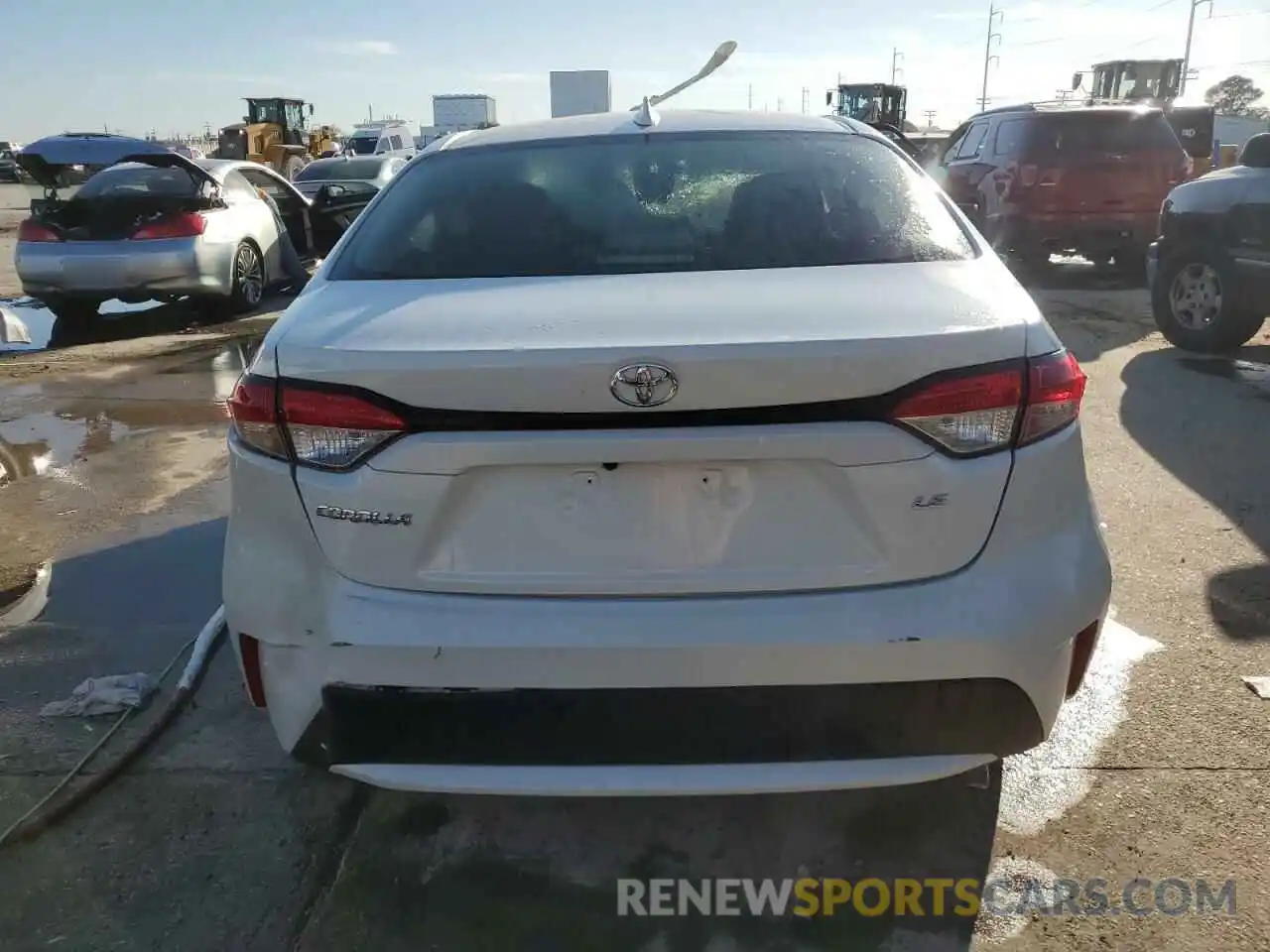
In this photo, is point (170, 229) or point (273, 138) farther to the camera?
point (273, 138)

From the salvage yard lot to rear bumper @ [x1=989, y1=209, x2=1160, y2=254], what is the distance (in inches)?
300

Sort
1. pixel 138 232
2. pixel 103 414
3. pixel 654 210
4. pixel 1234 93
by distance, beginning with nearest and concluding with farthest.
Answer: pixel 654 210
pixel 103 414
pixel 138 232
pixel 1234 93

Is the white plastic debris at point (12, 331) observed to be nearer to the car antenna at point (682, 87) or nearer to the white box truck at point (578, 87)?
the car antenna at point (682, 87)

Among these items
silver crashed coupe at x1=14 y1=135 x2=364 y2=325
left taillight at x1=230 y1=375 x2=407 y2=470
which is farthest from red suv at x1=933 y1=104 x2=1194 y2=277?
left taillight at x1=230 y1=375 x2=407 y2=470

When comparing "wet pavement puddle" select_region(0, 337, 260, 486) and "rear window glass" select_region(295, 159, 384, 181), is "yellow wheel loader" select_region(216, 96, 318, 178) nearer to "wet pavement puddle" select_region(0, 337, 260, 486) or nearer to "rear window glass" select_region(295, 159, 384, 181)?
"rear window glass" select_region(295, 159, 384, 181)

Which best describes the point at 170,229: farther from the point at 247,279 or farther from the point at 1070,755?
the point at 1070,755

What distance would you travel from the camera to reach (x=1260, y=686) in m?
3.18

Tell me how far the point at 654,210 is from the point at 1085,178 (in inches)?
372

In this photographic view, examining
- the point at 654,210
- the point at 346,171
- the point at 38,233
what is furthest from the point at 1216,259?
the point at 346,171

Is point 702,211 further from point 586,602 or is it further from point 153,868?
point 153,868

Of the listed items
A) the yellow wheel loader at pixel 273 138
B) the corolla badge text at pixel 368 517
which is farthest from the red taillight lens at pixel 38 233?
the yellow wheel loader at pixel 273 138

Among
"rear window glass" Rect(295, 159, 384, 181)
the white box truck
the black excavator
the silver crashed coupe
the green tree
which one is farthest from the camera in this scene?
the green tree

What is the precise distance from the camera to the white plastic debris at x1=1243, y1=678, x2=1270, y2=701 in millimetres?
3133

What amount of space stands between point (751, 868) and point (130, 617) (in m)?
2.45
